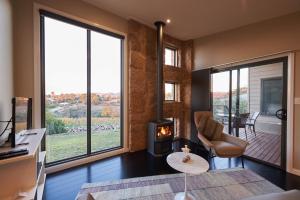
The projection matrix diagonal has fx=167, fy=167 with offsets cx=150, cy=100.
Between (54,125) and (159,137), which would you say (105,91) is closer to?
(54,125)

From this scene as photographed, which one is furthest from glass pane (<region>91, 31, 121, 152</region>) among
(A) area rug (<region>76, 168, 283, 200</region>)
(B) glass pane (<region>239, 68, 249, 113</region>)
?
(B) glass pane (<region>239, 68, 249, 113</region>)

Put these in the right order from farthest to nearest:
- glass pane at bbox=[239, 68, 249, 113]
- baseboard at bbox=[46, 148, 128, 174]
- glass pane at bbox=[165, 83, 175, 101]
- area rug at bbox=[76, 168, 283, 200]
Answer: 1. glass pane at bbox=[165, 83, 175, 101]
2. glass pane at bbox=[239, 68, 249, 113]
3. baseboard at bbox=[46, 148, 128, 174]
4. area rug at bbox=[76, 168, 283, 200]

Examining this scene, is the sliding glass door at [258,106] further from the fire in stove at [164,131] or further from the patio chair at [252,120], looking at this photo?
the fire in stove at [164,131]

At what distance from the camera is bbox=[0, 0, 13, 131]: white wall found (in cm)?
180

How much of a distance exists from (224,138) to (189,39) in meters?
2.85

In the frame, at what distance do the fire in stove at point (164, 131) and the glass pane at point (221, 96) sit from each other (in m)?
1.37

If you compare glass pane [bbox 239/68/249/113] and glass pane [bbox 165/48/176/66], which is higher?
glass pane [bbox 165/48/176/66]

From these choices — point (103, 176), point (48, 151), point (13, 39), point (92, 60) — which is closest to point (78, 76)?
point (92, 60)

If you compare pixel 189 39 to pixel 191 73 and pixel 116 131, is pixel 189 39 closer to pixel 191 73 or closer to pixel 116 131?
pixel 191 73

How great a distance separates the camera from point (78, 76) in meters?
3.08

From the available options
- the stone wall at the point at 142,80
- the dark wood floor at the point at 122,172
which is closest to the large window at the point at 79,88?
the stone wall at the point at 142,80

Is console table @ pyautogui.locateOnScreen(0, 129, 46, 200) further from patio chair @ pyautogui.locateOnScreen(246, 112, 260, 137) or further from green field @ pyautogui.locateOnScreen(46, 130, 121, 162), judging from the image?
patio chair @ pyautogui.locateOnScreen(246, 112, 260, 137)

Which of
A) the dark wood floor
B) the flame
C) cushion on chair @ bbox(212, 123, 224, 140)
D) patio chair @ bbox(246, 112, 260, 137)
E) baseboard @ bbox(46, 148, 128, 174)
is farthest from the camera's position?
the flame

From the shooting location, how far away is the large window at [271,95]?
306 cm
